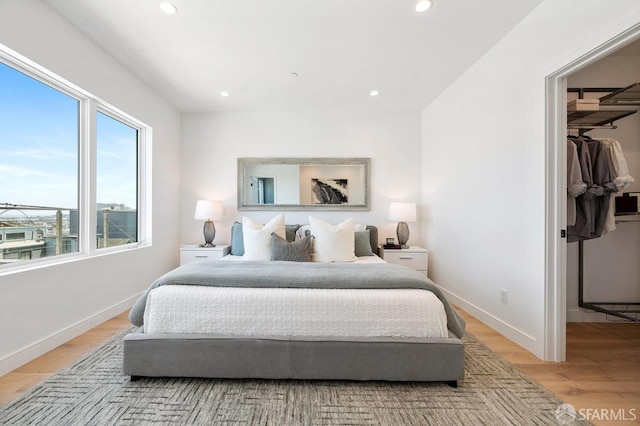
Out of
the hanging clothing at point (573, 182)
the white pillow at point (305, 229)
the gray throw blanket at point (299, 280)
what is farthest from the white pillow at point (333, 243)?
the hanging clothing at point (573, 182)

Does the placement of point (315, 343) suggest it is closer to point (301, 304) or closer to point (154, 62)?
point (301, 304)

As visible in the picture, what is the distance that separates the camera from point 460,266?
10.3 feet

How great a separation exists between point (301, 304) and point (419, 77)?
9.10 ft

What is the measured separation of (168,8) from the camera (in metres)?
2.03

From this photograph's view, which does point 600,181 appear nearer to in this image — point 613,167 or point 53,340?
point 613,167

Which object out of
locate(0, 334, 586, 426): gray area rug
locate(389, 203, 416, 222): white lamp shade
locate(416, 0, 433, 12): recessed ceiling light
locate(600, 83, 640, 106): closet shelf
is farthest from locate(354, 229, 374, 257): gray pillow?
locate(600, 83, 640, 106): closet shelf

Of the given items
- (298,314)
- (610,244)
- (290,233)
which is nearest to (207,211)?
(290,233)

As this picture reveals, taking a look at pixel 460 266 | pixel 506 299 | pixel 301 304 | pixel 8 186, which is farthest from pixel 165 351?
pixel 460 266

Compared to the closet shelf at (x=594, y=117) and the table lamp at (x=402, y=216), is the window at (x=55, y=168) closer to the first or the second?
the table lamp at (x=402, y=216)

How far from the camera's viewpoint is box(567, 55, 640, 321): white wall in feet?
8.66

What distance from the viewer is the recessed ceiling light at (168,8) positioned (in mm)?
1981

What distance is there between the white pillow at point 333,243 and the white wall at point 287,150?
91 cm

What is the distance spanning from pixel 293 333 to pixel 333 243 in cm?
145

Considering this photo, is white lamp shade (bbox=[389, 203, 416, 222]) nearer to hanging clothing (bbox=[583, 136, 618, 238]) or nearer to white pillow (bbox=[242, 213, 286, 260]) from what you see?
white pillow (bbox=[242, 213, 286, 260])
